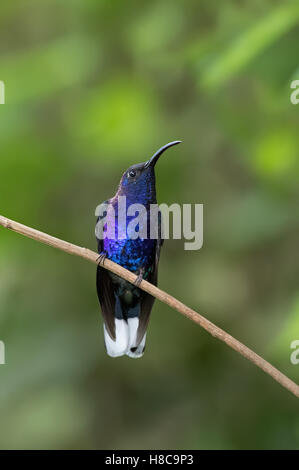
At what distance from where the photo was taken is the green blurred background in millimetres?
3188

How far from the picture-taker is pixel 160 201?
330cm

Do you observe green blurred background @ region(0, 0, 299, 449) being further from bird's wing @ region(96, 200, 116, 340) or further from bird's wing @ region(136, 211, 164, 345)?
bird's wing @ region(96, 200, 116, 340)

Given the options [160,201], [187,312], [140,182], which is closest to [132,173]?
A: [140,182]

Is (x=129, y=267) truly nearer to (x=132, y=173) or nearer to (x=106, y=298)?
(x=106, y=298)

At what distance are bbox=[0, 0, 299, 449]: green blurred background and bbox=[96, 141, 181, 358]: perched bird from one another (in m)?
0.26

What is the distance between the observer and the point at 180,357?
12.9 feet

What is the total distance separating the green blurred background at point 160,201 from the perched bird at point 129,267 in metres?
0.26

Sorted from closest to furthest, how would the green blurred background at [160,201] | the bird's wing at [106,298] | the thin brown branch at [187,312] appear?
the thin brown branch at [187,312], the bird's wing at [106,298], the green blurred background at [160,201]

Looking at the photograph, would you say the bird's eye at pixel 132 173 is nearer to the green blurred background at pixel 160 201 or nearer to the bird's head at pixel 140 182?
the bird's head at pixel 140 182

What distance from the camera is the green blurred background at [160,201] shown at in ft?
10.5

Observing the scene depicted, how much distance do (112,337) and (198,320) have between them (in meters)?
1.22

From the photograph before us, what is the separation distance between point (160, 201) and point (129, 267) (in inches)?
15.3

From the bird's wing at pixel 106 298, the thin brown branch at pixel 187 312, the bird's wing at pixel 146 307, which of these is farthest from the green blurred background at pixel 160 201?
the thin brown branch at pixel 187 312
